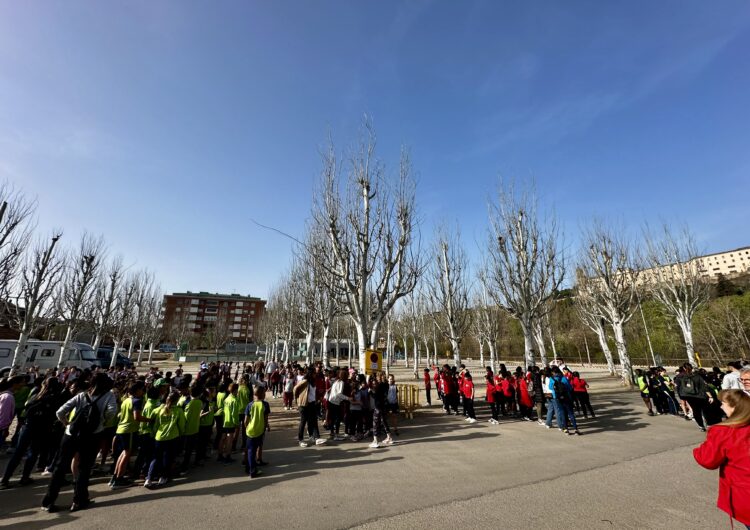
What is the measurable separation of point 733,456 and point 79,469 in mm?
7723

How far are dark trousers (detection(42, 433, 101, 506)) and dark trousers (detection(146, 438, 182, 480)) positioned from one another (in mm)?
908

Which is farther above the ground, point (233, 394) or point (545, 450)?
point (233, 394)

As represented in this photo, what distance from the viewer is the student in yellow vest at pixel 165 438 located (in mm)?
5570

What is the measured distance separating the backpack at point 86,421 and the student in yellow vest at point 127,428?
0.80 m

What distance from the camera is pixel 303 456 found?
7.09 metres

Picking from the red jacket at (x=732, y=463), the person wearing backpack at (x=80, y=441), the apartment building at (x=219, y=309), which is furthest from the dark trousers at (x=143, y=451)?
the apartment building at (x=219, y=309)

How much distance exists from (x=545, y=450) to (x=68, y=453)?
28.6 feet

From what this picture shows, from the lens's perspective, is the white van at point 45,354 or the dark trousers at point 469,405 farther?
the white van at point 45,354

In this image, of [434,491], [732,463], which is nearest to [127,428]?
[434,491]

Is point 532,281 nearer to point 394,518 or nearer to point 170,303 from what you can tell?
point 394,518

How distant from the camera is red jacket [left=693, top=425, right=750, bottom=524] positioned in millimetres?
2740

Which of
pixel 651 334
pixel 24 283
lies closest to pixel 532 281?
pixel 24 283

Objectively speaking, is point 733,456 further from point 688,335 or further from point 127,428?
point 688,335

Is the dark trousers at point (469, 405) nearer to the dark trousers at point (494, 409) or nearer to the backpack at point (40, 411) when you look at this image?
the dark trousers at point (494, 409)
